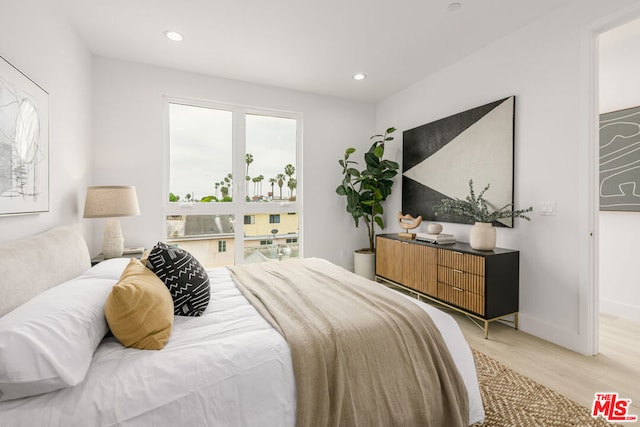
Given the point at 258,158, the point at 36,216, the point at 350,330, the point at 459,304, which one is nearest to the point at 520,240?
the point at 459,304

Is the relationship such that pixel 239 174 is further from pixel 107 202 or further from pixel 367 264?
pixel 367 264

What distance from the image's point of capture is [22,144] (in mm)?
1716

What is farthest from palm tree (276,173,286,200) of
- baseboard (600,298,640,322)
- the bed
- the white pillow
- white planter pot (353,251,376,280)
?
baseboard (600,298,640,322)

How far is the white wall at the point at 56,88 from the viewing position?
1682 mm

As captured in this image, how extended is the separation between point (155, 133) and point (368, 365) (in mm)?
3372

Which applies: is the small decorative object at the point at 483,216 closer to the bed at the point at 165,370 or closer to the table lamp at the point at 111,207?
the bed at the point at 165,370

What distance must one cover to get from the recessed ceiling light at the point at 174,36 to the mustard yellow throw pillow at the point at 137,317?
247cm

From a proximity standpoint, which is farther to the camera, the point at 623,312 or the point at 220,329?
the point at 623,312

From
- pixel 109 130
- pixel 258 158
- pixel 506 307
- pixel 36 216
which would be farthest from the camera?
pixel 258 158

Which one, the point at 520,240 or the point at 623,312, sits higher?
the point at 520,240

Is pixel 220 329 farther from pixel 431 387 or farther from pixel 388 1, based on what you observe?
pixel 388 1

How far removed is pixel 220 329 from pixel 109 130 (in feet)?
9.67

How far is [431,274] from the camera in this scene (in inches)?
120

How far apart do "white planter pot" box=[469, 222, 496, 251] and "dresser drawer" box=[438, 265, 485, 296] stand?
277mm
